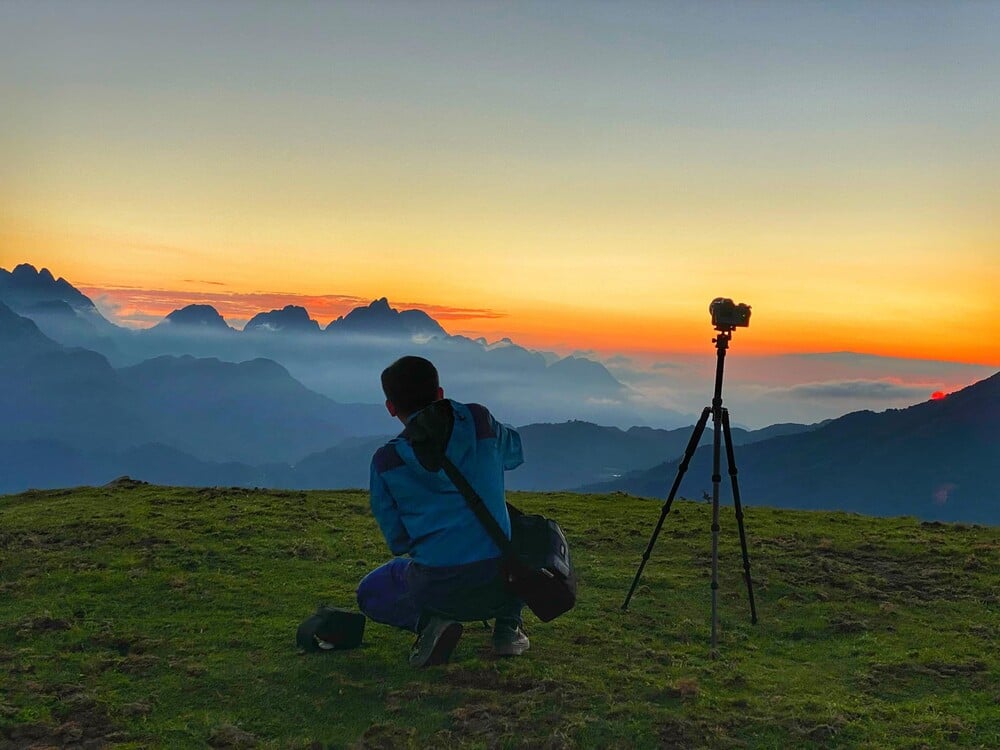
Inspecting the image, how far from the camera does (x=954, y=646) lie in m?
8.22

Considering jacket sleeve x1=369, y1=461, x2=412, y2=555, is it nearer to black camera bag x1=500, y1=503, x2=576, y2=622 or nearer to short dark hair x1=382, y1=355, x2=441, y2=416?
short dark hair x1=382, y1=355, x2=441, y2=416

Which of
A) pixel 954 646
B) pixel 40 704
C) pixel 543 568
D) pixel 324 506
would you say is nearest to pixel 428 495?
pixel 543 568

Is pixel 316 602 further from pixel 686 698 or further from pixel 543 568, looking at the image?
pixel 686 698

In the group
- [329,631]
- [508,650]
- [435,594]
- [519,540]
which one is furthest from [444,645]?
[329,631]

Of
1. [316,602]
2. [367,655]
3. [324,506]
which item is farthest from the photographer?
[324,506]

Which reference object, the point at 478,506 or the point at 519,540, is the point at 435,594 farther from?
the point at 478,506

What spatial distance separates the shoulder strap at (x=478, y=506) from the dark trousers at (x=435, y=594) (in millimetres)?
262

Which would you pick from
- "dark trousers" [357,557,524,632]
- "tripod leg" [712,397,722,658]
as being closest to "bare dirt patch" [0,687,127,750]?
"dark trousers" [357,557,524,632]

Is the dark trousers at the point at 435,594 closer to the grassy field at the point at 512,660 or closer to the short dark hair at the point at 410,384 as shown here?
the grassy field at the point at 512,660

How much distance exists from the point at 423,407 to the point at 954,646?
6.31 meters

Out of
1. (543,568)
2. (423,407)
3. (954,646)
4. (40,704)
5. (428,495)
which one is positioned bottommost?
(40,704)

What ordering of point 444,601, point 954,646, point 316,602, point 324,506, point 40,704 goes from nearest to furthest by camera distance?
point 40,704 → point 444,601 → point 954,646 → point 316,602 → point 324,506

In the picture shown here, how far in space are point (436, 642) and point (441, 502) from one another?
142cm

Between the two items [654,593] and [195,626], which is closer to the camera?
[195,626]
